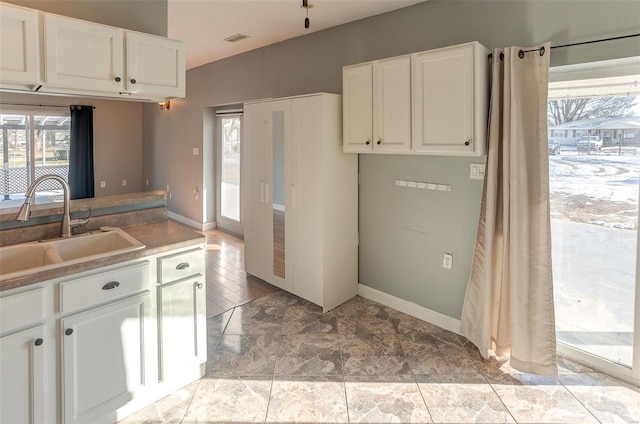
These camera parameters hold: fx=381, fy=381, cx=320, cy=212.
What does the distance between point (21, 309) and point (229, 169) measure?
464 cm

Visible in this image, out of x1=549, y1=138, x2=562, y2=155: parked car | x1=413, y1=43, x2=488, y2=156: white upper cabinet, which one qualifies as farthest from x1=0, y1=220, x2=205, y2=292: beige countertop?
x1=549, y1=138, x2=562, y2=155: parked car

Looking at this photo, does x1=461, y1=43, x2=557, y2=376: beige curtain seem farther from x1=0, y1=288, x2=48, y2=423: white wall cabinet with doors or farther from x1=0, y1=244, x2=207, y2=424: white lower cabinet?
x1=0, y1=288, x2=48, y2=423: white wall cabinet with doors

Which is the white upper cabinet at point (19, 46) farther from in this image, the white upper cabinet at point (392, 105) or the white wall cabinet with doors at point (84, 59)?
the white upper cabinet at point (392, 105)

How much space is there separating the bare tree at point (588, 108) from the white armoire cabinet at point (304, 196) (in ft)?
5.37

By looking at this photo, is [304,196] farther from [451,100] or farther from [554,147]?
[554,147]

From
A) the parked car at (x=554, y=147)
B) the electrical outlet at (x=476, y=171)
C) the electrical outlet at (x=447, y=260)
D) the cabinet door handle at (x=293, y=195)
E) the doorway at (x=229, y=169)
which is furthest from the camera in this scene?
the doorway at (x=229, y=169)

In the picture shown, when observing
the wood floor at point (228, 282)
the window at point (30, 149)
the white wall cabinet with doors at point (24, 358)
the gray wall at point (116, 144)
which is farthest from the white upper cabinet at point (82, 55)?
the gray wall at point (116, 144)

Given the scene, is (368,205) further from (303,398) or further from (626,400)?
(626,400)

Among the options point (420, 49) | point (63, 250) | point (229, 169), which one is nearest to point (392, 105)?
point (420, 49)

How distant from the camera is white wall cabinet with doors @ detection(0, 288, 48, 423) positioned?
5.38 feet

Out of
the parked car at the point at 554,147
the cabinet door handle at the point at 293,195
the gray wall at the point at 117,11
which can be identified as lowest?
the cabinet door handle at the point at 293,195

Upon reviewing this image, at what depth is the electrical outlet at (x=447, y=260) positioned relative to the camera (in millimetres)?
3084

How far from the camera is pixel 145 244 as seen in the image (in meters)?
2.20

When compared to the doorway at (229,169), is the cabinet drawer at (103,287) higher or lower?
lower
